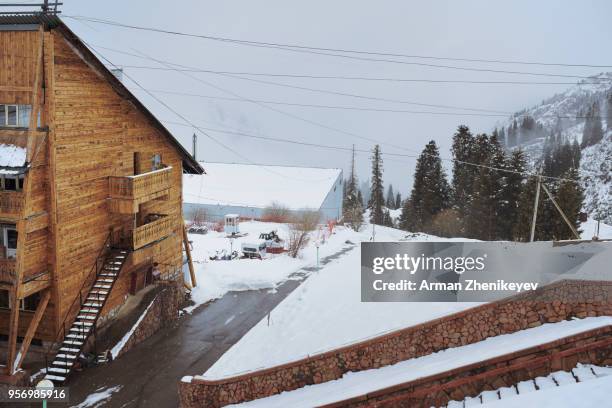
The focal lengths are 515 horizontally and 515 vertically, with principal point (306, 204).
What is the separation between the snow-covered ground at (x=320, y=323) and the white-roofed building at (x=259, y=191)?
3683 centimetres

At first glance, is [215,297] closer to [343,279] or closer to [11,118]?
[343,279]

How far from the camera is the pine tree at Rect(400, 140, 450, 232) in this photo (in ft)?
176

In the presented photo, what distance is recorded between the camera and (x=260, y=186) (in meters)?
62.4

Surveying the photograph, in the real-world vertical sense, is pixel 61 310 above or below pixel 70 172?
below

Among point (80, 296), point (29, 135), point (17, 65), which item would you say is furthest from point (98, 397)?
point (17, 65)

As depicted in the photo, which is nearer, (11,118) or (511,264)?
(511,264)

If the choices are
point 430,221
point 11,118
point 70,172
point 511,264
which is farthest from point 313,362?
point 430,221

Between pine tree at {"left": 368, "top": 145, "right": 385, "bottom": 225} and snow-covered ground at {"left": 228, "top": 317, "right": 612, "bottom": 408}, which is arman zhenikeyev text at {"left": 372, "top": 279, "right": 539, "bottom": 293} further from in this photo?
pine tree at {"left": 368, "top": 145, "right": 385, "bottom": 225}

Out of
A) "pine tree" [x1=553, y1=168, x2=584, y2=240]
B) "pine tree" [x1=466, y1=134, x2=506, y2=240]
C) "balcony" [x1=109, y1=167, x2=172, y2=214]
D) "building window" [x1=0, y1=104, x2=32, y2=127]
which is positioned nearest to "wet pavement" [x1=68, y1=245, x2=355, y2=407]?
"balcony" [x1=109, y1=167, x2=172, y2=214]

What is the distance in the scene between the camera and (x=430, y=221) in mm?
53219

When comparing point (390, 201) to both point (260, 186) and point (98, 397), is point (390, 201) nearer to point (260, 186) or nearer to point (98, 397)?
point (260, 186)

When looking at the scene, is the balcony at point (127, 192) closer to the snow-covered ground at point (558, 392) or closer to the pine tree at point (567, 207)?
the snow-covered ground at point (558, 392)

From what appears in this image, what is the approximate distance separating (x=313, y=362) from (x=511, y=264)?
7.19 m

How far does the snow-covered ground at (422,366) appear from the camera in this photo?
12484 millimetres
